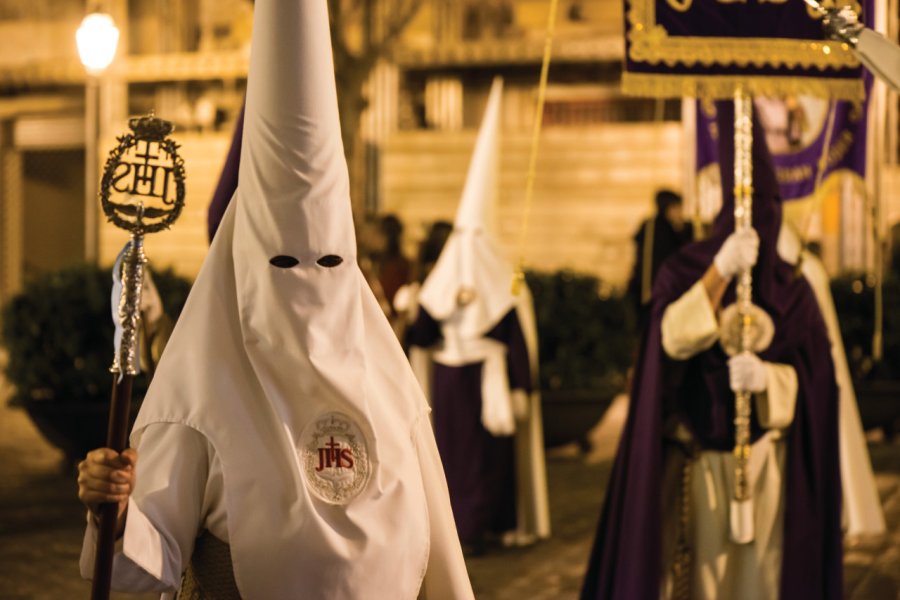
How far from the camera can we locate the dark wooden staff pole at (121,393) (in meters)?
2.33

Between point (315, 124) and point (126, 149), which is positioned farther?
point (315, 124)

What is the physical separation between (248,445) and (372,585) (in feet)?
1.33

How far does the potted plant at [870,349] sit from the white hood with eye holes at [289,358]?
366 inches

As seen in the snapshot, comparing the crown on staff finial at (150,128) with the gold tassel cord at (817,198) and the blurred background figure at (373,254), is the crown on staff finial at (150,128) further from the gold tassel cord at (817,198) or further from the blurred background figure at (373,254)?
the blurred background figure at (373,254)

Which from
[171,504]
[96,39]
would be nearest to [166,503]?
[171,504]

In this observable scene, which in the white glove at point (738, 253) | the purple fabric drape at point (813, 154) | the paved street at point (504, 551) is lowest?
the paved street at point (504, 551)

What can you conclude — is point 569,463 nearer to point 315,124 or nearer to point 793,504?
point 793,504

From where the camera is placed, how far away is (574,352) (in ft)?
34.9

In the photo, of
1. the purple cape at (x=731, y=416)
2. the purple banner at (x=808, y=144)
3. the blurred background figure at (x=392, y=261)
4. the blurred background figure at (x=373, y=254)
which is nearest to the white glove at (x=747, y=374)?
the purple cape at (x=731, y=416)

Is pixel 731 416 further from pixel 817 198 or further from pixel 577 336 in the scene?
pixel 577 336

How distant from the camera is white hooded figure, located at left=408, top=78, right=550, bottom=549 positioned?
25.9ft

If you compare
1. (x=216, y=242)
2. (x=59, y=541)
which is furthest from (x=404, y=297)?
(x=216, y=242)

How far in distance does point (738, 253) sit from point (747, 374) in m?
0.45

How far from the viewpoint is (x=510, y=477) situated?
8031mm
